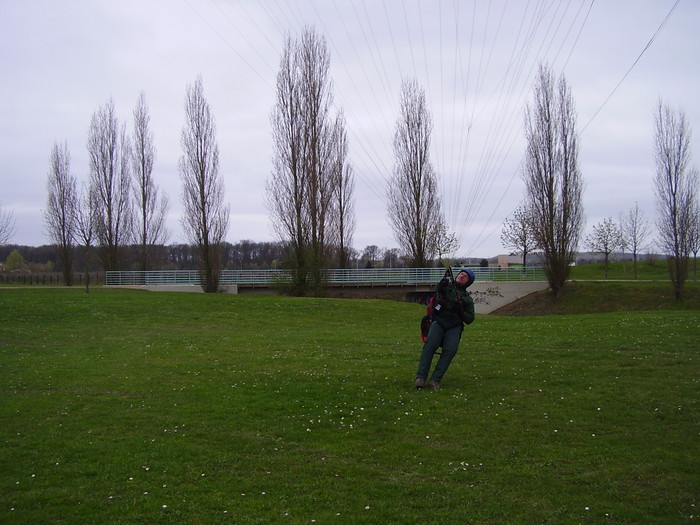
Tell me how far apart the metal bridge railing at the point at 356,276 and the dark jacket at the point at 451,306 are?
35.2m

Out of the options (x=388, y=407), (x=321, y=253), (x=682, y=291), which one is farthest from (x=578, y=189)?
(x=388, y=407)

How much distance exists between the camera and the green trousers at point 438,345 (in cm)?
931

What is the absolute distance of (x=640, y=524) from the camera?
4.39 m

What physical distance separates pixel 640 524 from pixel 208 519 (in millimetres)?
3477

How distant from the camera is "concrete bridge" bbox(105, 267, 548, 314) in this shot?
140 feet

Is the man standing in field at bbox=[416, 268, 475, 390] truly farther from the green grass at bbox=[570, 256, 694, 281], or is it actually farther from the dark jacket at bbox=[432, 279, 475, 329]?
the green grass at bbox=[570, 256, 694, 281]

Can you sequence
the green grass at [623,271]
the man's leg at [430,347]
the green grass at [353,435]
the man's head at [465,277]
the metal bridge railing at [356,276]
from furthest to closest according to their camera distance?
the green grass at [623,271] < the metal bridge railing at [356,276] < the man's leg at [430,347] < the man's head at [465,277] < the green grass at [353,435]

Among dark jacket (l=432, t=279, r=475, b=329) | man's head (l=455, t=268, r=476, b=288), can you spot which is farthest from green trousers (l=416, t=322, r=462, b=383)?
man's head (l=455, t=268, r=476, b=288)

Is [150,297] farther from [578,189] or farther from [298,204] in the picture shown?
[578,189]

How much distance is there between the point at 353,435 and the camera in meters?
6.87

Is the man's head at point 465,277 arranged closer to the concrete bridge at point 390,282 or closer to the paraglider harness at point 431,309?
the paraglider harness at point 431,309

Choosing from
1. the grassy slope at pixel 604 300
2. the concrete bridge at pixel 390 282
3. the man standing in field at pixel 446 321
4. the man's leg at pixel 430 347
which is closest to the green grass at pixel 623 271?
the concrete bridge at pixel 390 282

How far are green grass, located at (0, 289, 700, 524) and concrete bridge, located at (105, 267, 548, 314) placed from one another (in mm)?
28422

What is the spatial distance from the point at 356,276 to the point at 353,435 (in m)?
40.9
